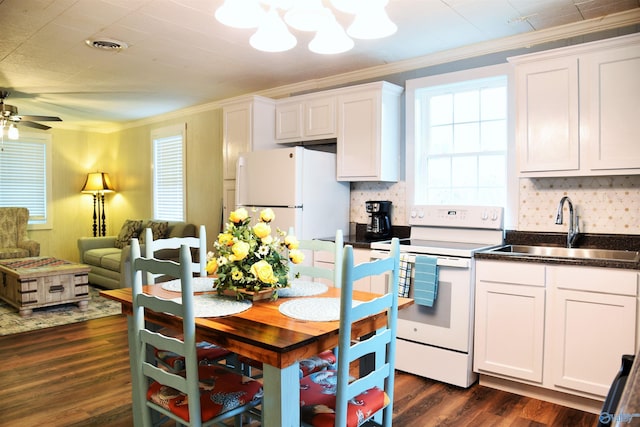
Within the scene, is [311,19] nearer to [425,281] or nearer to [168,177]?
[425,281]

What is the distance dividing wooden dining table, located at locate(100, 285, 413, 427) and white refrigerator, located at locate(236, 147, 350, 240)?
213 cm

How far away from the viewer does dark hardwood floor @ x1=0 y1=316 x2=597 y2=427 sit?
100 inches

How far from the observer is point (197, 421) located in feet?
5.37

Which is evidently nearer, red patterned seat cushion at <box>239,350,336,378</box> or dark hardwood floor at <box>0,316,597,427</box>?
red patterned seat cushion at <box>239,350,336,378</box>

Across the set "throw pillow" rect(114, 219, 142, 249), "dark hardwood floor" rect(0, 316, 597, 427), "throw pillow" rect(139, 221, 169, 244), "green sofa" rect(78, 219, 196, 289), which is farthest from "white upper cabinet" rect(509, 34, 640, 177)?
"throw pillow" rect(114, 219, 142, 249)

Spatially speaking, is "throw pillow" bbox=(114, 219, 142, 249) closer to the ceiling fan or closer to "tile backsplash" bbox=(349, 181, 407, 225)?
the ceiling fan

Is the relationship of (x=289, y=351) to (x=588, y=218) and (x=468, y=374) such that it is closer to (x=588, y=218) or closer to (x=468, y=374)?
(x=468, y=374)

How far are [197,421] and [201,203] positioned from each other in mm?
4582

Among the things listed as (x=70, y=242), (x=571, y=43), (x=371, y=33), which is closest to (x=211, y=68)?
(x=371, y=33)

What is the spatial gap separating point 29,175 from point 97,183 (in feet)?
3.27

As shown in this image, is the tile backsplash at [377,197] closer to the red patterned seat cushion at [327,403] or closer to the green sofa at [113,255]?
the red patterned seat cushion at [327,403]

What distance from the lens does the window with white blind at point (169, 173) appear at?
20.7 feet

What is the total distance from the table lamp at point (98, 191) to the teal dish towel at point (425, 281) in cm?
593

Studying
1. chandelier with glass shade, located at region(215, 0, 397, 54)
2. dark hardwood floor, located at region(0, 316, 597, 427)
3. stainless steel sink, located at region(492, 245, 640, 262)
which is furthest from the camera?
stainless steel sink, located at region(492, 245, 640, 262)
